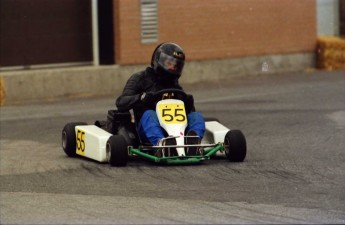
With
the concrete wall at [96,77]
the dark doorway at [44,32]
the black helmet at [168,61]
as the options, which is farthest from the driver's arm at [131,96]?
the dark doorway at [44,32]

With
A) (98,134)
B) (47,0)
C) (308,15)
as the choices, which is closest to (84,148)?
(98,134)

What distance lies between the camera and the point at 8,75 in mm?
20203

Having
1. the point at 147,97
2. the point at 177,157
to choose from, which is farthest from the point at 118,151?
the point at 147,97

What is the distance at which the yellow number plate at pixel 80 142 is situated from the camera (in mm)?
12680

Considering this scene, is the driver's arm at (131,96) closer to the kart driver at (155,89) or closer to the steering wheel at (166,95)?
the kart driver at (155,89)

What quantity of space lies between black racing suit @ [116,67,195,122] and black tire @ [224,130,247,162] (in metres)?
0.70

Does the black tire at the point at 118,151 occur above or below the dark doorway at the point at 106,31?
below

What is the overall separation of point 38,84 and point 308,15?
26.1 ft

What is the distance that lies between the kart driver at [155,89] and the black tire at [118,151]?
13.8 inches

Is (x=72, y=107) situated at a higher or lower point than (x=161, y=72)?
lower

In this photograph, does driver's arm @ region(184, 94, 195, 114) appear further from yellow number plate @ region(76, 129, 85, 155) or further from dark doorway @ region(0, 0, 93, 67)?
dark doorway @ region(0, 0, 93, 67)

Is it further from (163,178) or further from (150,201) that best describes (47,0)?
(150,201)

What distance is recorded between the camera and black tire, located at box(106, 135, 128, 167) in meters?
11.8

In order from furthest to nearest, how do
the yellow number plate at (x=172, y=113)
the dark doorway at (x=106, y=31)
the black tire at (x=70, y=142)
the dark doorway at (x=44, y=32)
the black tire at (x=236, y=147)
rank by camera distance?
the dark doorway at (x=106, y=31)
the dark doorway at (x=44, y=32)
the black tire at (x=70, y=142)
the yellow number plate at (x=172, y=113)
the black tire at (x=236, y=147)
